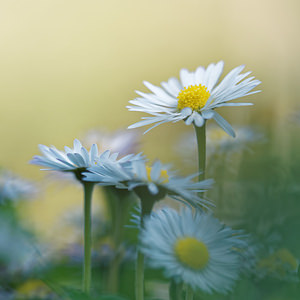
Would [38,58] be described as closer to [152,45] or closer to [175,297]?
[152,45]

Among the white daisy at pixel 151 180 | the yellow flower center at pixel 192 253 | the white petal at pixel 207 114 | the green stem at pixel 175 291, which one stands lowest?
the green stem at pixel 175 291

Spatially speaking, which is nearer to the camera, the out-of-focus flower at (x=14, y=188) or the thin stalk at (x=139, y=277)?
the thin stalk at (x=139, y=277)

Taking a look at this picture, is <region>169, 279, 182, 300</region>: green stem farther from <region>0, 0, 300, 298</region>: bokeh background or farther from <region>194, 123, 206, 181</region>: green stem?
<region>0, 0, 300, 298</region>: bokeh background

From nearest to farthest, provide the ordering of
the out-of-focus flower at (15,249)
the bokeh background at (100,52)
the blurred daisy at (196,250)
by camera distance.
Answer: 1. the blurred daisy at (196,250)
2. the out-of-focus flower at (15,249)
3. the bokeh background at (100,52)

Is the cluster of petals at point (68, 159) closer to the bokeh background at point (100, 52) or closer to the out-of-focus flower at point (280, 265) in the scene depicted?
the out-of-focus flower at point (280, 265)

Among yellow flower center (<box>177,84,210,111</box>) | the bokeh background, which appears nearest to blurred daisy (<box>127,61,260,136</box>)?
yellow flower center (<box>177,84,210,111</box>)

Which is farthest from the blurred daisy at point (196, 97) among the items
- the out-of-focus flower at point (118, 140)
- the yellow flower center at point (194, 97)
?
the out-of-focus flower at point (118, 140)

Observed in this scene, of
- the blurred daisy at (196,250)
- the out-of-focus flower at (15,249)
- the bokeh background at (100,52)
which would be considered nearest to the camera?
the blurred daisy at (196,250)

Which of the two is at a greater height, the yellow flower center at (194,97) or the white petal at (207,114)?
the yellow flower center at (194,97)

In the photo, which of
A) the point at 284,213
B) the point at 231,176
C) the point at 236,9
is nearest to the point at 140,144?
the point at 231,176
